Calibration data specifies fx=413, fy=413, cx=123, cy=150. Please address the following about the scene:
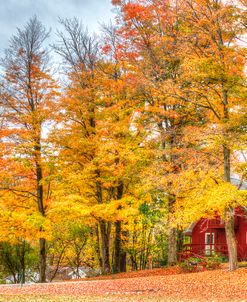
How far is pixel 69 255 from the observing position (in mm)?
37562

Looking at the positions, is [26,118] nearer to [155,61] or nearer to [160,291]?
[155,61]

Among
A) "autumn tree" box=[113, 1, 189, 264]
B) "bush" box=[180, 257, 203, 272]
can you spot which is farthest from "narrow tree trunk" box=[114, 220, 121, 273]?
"bush" box=[180, 257, 203, 272]

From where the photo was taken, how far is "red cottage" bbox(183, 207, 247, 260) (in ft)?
88.6

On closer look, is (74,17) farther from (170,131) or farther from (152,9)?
(170,131)

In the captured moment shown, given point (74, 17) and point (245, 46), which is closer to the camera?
point (245, 46)

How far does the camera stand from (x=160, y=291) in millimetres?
14508

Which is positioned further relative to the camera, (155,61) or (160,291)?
(155,61)

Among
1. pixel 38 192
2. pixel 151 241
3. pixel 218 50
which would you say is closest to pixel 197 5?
pixel 218 50

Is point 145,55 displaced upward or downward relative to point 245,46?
upward

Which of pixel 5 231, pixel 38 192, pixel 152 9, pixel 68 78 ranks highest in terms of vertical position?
pixel 152 9

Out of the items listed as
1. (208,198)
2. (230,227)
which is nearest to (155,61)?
(208,198)

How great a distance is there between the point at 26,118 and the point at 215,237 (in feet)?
58.6

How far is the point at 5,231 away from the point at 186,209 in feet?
31.5

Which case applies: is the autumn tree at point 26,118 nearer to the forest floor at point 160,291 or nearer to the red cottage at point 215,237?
the forest floor at point 160,291
